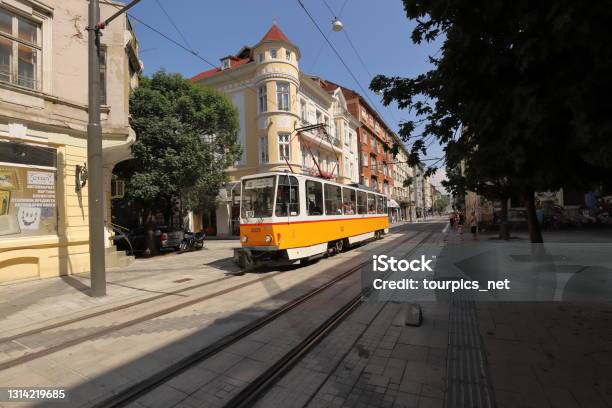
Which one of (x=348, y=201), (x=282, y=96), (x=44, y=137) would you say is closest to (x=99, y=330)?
(x=44, y=137)

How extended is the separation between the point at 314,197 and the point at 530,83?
28.4 feet

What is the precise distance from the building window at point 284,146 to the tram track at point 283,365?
68.5 feet

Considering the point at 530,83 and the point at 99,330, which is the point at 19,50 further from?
the point at 530,83

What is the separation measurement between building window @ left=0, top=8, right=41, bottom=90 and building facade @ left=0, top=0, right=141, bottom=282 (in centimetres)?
2

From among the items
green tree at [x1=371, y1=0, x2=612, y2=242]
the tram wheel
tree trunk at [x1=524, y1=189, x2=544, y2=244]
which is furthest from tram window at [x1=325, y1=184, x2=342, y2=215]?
green tree at [x1=371, y1=0, x2=612, y2=242]

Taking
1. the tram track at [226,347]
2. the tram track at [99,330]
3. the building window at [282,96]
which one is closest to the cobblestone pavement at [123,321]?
the tram track at [99,330]

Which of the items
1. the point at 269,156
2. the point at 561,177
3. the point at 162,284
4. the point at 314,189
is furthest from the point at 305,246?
the point at 269,156

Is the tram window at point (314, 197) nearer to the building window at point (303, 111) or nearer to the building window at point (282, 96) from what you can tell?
the building window at point (282, 96)

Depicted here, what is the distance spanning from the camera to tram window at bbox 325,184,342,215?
12409 mm

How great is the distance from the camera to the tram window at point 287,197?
10.1 metres

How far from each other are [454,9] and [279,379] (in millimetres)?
4356

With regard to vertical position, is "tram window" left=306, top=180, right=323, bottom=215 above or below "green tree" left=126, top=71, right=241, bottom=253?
below

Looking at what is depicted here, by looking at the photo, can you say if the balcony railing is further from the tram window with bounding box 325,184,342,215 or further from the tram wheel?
the tram wheel

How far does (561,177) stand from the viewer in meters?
3.69
